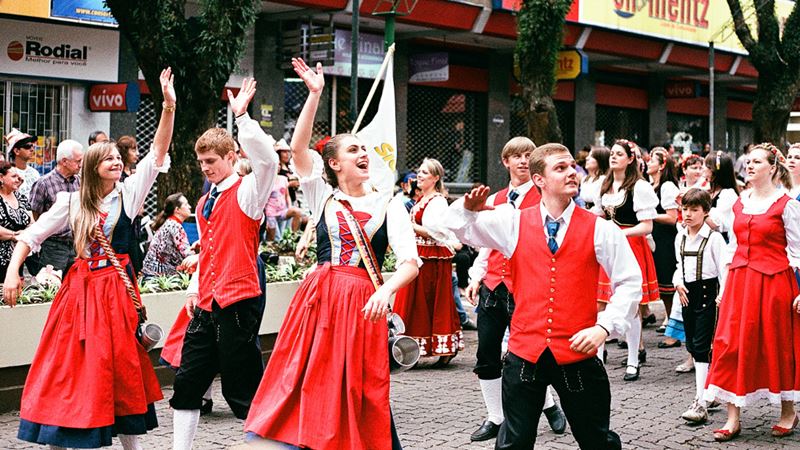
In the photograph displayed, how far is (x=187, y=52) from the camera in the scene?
38.4ft

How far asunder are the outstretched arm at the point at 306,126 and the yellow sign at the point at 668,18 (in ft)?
56.8

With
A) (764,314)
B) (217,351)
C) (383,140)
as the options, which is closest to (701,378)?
(764,314)

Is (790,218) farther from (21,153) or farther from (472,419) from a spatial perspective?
(21,153)

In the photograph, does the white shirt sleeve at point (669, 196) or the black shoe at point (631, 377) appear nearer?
the black shoe at point (631, 377)

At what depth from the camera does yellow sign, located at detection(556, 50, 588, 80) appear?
2169 centimetres

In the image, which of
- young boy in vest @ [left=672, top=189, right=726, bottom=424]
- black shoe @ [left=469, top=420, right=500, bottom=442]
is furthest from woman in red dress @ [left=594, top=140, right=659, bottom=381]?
black shoe @ [left=469, top=420, right=500, bottom=442]

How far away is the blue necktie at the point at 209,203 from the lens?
249 inches

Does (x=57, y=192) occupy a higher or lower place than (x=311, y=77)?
lower

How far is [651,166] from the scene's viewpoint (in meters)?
11.6

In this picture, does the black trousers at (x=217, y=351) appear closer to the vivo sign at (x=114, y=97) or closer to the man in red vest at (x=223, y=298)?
the man in red vest at (x=223, y=298)

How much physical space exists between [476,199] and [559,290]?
57cm

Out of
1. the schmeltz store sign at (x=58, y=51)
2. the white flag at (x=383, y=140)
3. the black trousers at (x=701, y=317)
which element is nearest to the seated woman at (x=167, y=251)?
the white flag at (x=383, y=140)

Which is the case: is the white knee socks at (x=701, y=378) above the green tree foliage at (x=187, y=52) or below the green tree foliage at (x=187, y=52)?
below

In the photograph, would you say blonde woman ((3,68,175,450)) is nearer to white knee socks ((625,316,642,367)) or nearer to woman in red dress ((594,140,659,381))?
woman in red dress ((594,140,659,381))
